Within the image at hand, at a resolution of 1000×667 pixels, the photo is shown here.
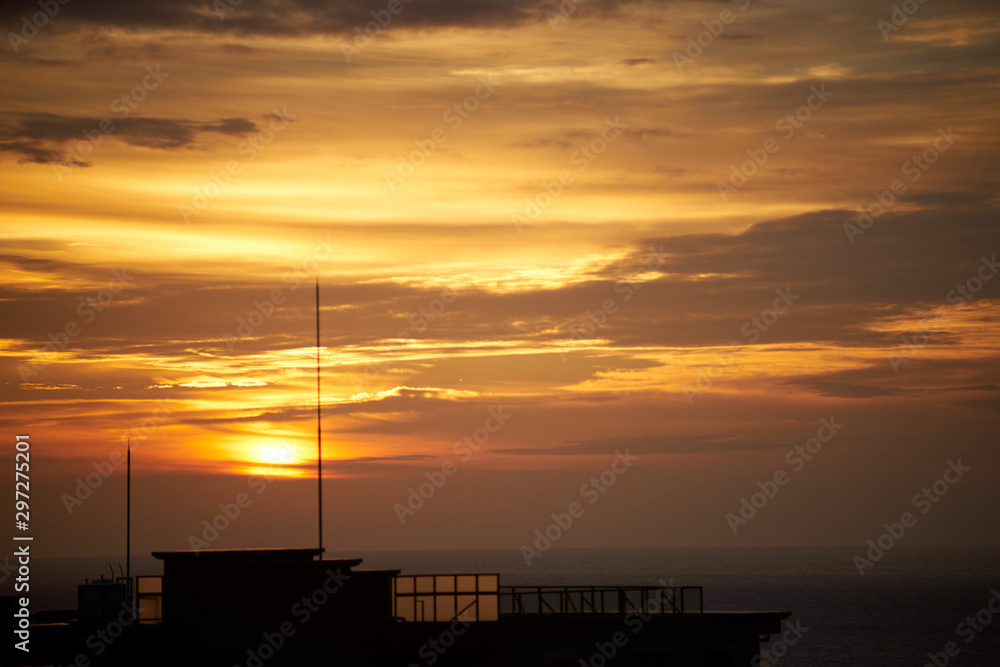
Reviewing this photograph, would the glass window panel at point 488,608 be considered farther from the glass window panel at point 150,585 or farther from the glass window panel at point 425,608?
the glass window panel at point 150,585

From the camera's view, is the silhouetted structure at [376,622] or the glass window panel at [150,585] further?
the glass window panel at [150,585]

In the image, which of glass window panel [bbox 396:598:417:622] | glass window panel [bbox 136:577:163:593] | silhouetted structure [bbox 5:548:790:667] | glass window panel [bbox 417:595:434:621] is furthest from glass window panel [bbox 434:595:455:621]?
glass window panel [bbox 136:577:163:593]

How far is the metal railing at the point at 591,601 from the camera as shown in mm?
30531

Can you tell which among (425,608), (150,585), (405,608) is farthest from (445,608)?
(150,585)

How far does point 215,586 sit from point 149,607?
7.63 ft

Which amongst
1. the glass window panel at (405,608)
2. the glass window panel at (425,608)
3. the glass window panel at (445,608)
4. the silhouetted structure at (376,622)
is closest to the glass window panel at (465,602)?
the silhouetted structure at (376,622)

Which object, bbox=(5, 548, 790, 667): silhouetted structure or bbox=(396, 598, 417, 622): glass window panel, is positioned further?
bbox=(396, 598, 417, 622): glass window panel

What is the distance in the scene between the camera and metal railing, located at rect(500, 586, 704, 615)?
3053cm

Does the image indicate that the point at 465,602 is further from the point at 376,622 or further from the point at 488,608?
the point at 376,622

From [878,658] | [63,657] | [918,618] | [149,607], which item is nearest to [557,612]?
[149,607]

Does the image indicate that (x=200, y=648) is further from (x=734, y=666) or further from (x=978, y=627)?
(x=978, y=627)

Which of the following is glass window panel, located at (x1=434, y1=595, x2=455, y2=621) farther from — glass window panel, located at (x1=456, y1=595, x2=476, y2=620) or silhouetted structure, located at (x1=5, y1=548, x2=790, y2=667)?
glass window panel, located at (x1=456, y1=595, x2=476, y2=620)

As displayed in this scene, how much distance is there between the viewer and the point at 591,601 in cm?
3078

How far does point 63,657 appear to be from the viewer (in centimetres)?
2870
